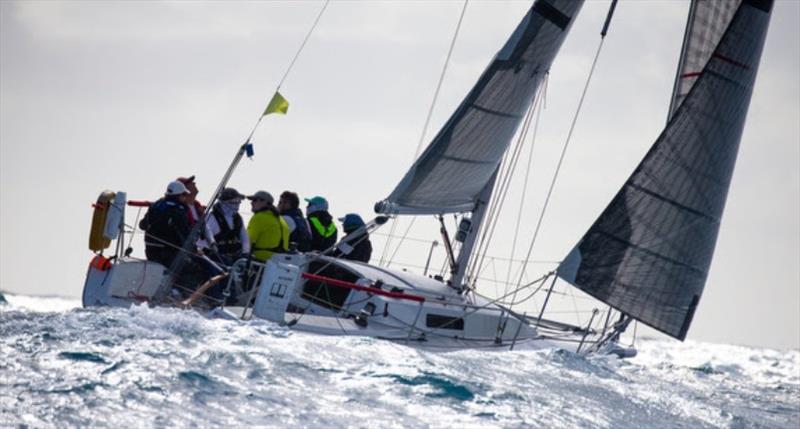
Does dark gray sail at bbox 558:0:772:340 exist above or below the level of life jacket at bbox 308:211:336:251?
above

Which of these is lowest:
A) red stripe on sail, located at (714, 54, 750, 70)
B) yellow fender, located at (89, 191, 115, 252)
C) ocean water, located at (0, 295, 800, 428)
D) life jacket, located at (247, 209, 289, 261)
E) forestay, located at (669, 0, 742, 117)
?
ocean water, located at (0, 295, 800, 428)

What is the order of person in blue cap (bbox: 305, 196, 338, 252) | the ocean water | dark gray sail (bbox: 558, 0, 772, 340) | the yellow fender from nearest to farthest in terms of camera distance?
the ocean water → the yellow fender → dark gray sail (bbox: 558, 0, 772, 340) → person in blue cap (bbox: 305, 196, 338, 252)

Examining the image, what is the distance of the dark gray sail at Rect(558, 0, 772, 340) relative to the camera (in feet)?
46.3

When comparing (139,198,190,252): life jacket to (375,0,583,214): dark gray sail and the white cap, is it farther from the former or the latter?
(375,0,583,214): dark gray sail

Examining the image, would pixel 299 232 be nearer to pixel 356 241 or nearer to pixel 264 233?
pixel 356 241

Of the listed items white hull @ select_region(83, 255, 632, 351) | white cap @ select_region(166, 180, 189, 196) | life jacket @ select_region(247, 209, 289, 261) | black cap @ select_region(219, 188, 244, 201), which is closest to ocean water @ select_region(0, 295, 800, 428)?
white hull @ select_region(83, 255, 632, 351)

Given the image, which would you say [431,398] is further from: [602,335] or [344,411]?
[602,335]

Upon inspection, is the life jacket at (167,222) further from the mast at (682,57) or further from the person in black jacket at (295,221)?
the mast at (682,57)

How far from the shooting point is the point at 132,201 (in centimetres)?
1217

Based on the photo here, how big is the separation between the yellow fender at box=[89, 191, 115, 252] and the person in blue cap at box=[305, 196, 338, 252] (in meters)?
3.08

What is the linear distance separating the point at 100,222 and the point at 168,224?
2.23 ft

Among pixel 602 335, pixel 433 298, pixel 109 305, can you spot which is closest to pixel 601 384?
pixel 433 298

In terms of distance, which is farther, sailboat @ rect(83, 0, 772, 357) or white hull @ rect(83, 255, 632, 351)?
sailboat @ rect(83, 0, 772, 357)

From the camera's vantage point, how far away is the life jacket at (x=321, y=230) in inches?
565
